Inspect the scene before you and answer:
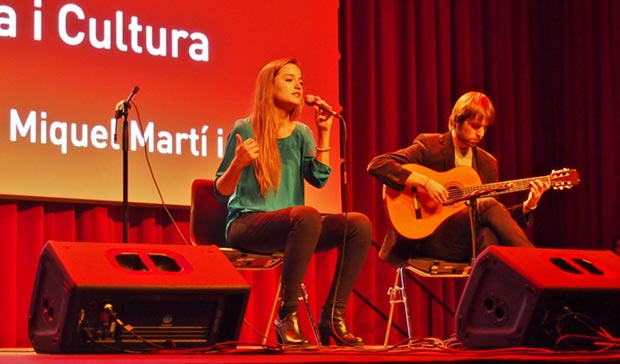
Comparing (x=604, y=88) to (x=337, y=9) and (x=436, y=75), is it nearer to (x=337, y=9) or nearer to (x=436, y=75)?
(x=436, y=75)

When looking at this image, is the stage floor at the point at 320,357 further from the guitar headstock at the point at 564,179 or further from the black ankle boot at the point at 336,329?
the guitar headstock at the point at 564,179

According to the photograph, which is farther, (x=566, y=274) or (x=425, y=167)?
(x=425, y=167)

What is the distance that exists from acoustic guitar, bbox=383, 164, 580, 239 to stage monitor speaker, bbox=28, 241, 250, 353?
1.31m

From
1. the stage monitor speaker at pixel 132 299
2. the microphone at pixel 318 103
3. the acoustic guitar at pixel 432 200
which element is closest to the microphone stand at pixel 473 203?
the acoustic guitar at pixel 432 200

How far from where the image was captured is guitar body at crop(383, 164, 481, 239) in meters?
3.85

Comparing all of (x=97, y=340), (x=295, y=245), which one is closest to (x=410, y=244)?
(x=295, y=245)

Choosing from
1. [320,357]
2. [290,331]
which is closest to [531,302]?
[320,357]

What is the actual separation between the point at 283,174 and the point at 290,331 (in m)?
0.74

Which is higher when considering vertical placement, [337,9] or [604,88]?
[337,9]

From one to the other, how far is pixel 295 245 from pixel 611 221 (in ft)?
10.6

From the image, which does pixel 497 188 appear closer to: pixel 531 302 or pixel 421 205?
pixel 421 205

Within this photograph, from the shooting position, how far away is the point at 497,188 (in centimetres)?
383

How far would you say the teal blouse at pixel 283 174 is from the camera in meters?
3.58

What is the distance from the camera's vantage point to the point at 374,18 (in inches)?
215
